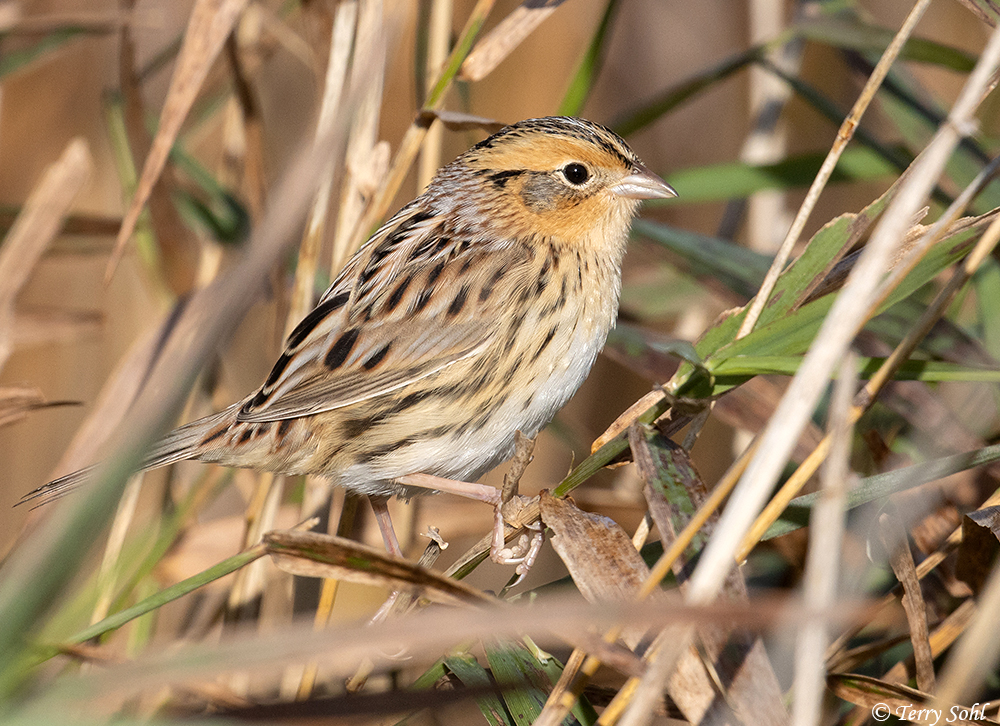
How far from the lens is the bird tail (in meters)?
1.98

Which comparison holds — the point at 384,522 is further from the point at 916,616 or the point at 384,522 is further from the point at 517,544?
the point at 916,616

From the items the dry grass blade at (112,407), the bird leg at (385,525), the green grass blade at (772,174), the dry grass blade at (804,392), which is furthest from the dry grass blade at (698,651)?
the dry grass blade at (112,407)

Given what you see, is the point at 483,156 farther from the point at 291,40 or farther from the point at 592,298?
the point at 291,40

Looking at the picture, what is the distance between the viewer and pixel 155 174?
2117 mm

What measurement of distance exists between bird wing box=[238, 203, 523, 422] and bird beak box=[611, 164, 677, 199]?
1.13 ft

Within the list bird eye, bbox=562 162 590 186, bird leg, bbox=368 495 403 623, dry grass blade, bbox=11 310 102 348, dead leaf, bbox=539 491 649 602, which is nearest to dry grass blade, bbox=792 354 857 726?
dead leaf, bbox=539 491 649 602

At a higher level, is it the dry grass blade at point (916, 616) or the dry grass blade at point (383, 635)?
the dry grass blade at point (383, 635)

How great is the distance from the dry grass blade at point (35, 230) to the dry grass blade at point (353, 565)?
1.30 meters

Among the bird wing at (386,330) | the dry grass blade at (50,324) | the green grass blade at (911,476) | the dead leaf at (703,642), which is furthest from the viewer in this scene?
the dry grass blade at (50,324)

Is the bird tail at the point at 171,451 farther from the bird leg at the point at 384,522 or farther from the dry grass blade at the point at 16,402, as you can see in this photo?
the bird leg at the point at 384,522

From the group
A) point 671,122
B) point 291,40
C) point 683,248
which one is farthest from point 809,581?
point 671,122

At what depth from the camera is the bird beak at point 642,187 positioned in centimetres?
221

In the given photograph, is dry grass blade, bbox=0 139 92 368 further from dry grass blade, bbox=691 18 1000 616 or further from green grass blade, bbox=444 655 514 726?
dry grass blade, bbox=691 18 1000 616

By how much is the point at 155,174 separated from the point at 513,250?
2.87 ft
